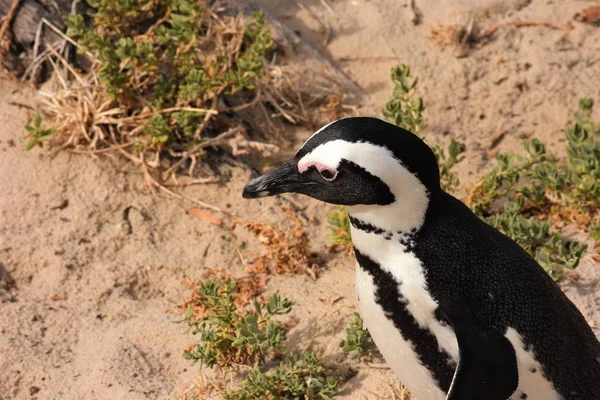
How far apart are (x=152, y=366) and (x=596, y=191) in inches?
64.4

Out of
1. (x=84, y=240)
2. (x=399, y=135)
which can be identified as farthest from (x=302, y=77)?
(x=399, y=135)

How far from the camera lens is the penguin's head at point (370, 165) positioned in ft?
6.86

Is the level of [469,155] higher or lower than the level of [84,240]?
higher

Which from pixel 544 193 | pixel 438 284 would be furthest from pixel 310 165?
pixel 544 193

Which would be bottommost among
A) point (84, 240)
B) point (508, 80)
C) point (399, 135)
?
point (84, 240)

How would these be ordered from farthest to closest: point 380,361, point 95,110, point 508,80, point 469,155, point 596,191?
1. point 508,80
2. point 469,155
3. point 95,110
4. point 596,191
5. point 380,361

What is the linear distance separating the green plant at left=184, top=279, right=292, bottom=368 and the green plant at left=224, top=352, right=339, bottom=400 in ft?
0.29

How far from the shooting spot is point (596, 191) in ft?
10.4

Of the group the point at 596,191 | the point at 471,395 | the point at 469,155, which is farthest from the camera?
the point at 469,155

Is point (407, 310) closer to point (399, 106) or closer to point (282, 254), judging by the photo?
point (282, 254)

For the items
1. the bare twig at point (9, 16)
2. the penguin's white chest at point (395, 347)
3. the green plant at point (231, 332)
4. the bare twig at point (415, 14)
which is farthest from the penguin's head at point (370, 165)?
the bare twig at point (415, 14)

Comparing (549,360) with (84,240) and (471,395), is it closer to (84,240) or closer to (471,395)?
(471,395)

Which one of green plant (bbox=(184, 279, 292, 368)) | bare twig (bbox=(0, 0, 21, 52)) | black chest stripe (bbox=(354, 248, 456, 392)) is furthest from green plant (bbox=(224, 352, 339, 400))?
bare twig (bbox=(0, 0, 21, 52))

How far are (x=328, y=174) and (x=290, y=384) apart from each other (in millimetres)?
733
